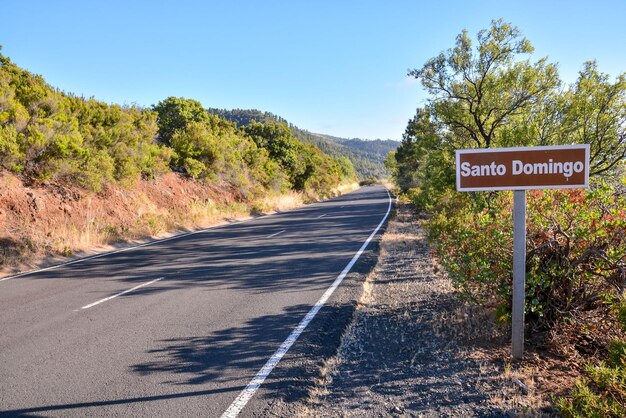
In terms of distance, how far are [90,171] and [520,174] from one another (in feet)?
48.0

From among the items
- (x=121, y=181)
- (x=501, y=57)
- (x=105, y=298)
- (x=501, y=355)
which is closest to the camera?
(x=501, y=355)

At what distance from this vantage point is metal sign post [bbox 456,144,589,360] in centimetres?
387

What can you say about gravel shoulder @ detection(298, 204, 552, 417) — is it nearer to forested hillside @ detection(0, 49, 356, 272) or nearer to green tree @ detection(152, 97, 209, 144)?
forested hillside @ detection(0, 49, 356, 272)

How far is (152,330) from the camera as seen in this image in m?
5.52

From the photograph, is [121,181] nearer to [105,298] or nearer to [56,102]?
[56,102]

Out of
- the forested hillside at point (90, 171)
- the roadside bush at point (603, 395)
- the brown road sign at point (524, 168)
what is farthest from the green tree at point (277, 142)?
the roadside bush at point (603, 395)

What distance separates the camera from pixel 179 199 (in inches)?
848

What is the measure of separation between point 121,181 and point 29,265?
7218 millimetres

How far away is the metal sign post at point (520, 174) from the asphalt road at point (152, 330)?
2.36 meters

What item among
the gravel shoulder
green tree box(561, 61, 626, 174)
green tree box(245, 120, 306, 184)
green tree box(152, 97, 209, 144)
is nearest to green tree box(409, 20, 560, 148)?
green tree box(561, 61, 626, 174)

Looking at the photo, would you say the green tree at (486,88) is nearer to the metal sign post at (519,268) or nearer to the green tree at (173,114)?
the metal sign post at (519,268)

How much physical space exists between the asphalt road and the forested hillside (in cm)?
325

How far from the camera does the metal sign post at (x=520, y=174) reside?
12.7 feet

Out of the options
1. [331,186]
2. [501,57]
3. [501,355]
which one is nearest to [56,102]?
[501,57]
